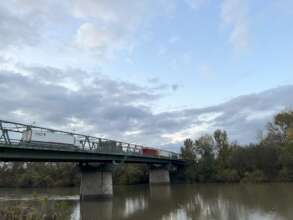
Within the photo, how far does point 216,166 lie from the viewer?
260ft

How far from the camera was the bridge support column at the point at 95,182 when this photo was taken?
150 feet

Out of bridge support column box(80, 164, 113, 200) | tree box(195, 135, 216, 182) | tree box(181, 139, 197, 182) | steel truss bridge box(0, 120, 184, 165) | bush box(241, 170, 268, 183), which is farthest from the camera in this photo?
tree box(181, 139, 197, 182)

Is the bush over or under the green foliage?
under

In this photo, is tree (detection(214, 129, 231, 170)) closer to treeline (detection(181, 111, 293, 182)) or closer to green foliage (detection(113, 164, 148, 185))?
treeline (detection(181, 111, 293, 182))

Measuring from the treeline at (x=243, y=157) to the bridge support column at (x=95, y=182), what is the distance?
34.9 metres

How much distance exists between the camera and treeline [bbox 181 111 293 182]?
216 ft

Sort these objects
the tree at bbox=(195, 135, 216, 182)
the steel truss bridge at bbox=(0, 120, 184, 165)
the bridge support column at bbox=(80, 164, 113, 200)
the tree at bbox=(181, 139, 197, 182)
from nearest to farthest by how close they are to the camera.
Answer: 1. the steel truss bridge at bbox=(0, 120, 184, 165)
2. the bridge support column at bbox=(80, 164, 113, 200)
3. the tree at bbox=(195, 135, 216, 182)
4. the tree at bbox=(181, 139, 197, 182)

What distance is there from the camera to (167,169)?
82.2m

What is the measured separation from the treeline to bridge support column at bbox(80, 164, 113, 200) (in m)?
34.9

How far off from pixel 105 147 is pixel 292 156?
40807mm

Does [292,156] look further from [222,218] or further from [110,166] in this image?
[222,218]

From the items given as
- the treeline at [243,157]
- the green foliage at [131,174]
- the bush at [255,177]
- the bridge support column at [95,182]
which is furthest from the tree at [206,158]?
the bridge support column at [95,182]

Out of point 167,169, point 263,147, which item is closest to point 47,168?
point 167,169

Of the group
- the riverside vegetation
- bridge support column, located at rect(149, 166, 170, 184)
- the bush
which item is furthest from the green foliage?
the bush
